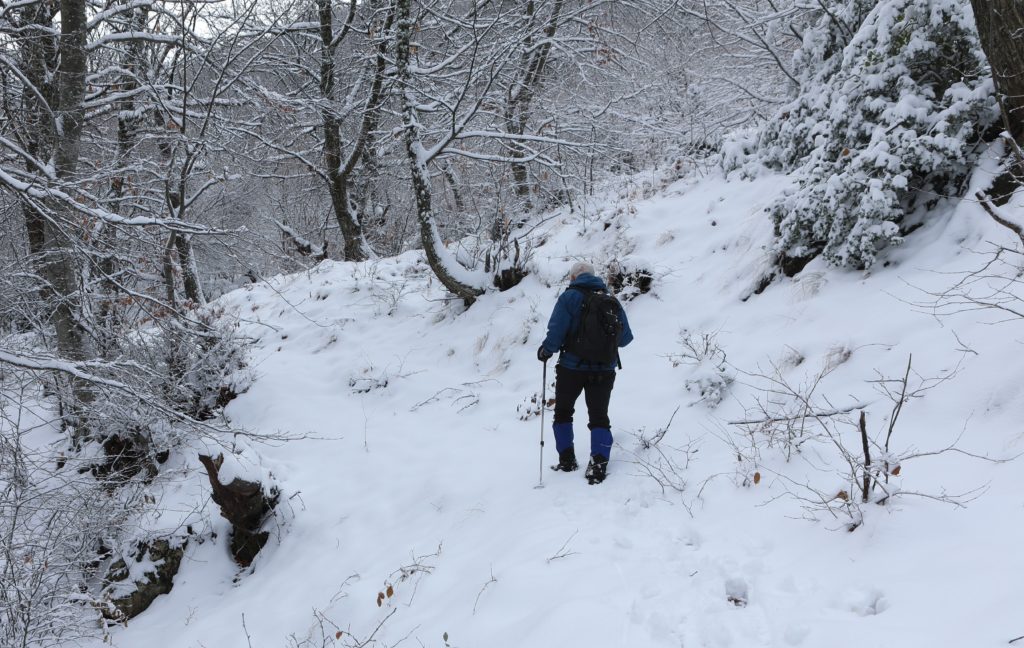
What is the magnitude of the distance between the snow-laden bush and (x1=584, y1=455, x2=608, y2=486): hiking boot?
3.21m

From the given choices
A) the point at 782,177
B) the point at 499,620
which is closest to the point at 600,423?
the point at 499,620

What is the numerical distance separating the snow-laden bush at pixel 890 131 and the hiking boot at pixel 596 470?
10.5 feet

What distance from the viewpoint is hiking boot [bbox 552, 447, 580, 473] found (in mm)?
5293

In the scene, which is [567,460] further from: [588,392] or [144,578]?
[144,578]

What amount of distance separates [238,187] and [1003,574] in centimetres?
1685

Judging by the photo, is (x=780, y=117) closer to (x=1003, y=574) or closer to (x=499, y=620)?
(x=1003, y=574)

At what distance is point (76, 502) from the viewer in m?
5.20

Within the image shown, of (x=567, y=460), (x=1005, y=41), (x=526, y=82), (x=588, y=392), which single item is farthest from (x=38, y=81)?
(x=1005, y=41)

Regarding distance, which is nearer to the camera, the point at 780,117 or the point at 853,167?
the point at 853,167

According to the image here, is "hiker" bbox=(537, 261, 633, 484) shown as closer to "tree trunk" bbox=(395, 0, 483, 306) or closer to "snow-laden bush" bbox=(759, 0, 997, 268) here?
"snow-laden bush" bbox=(759, 0, 997, 268)

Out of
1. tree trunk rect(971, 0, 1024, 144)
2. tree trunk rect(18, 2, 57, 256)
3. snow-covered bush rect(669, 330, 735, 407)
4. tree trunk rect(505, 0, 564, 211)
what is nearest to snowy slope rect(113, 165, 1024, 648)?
snow-covered bush rect(669, 330, 735, 407)

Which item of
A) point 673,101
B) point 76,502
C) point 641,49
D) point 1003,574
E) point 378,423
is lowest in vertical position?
point 378,423

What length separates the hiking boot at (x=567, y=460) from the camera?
5.29 m

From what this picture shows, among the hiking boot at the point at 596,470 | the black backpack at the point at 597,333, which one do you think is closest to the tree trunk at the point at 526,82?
the black backpack at the point at 597,333
